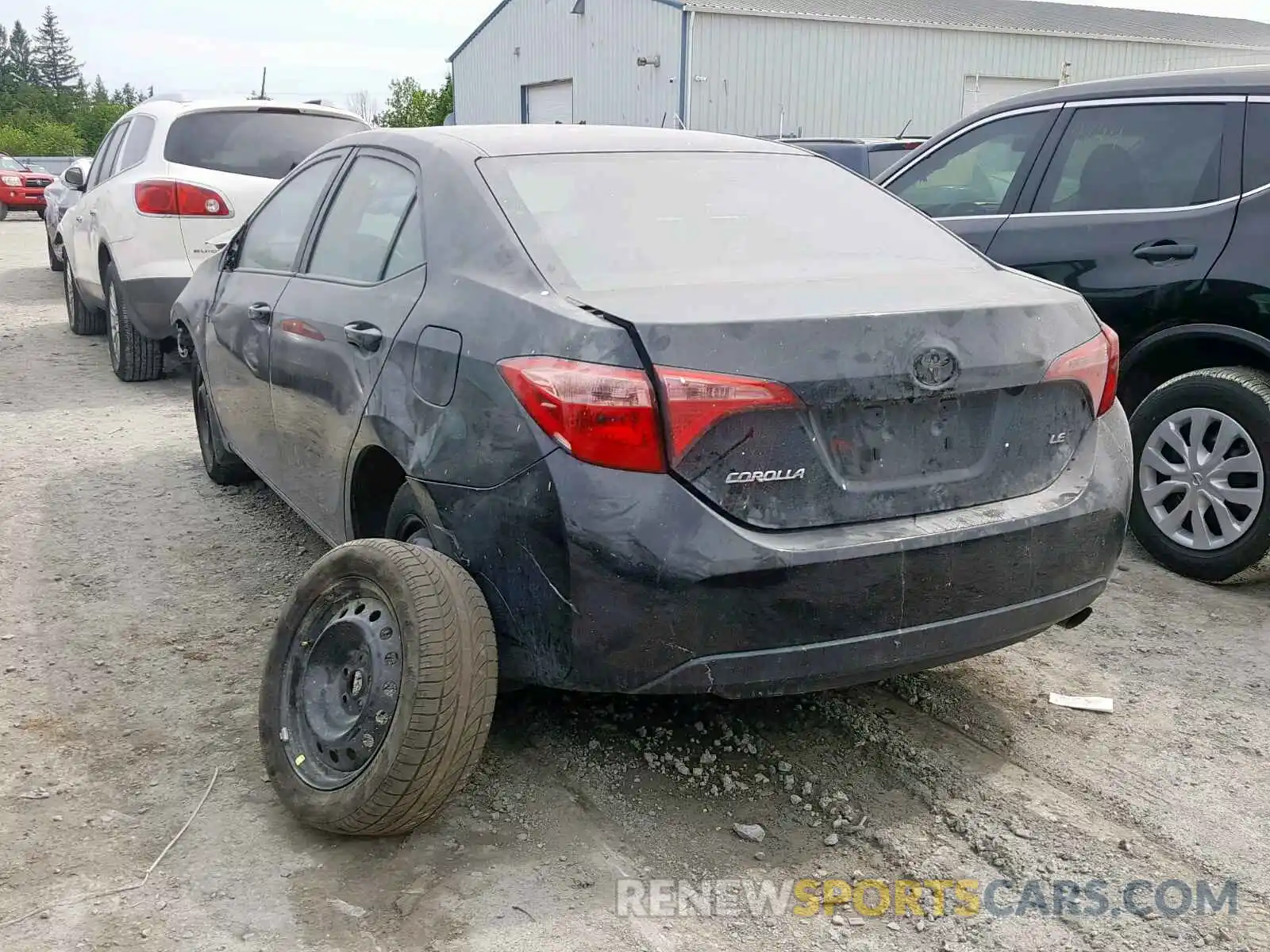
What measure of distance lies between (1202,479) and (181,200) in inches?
236

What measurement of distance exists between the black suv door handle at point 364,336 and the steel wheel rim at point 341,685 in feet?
2.18

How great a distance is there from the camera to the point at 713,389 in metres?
2.49

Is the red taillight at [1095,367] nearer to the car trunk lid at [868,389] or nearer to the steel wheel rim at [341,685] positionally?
the car trunk lid at [868,389]

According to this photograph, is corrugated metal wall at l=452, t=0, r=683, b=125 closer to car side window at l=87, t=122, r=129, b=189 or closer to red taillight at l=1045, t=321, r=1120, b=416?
car side window at l=87, t=122, r=129, b=189

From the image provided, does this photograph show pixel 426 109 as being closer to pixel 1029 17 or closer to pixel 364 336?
pixel 1029 17

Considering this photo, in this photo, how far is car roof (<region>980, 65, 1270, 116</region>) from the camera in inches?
174

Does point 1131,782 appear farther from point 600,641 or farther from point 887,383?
point 600,641

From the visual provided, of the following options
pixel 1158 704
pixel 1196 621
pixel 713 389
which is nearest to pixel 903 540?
pixel 713 389

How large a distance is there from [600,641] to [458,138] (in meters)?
1.63

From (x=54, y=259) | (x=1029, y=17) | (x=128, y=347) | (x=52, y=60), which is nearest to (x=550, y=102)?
(x=1029, y=17)

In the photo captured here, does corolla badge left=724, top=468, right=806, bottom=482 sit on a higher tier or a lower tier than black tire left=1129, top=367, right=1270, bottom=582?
higher

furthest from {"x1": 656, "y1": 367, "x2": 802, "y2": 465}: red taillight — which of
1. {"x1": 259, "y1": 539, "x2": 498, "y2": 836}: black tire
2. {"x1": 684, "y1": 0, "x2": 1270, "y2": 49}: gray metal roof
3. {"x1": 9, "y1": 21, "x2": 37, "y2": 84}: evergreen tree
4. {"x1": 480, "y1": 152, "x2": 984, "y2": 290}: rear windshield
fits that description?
{"x1": 9, "y1": 21, "x2": 37, "y2": 84}: evergreen tree

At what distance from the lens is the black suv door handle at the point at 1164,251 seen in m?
4.40

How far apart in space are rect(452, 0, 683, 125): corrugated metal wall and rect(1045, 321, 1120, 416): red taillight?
20.3m
